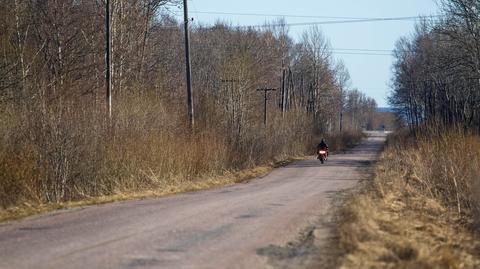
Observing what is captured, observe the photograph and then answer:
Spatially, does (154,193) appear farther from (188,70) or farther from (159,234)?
(188,70)

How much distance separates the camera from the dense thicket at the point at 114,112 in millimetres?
17859

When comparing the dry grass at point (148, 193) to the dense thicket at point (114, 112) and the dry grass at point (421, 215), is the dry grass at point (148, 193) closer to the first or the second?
the dense thicket at point (114, 112)

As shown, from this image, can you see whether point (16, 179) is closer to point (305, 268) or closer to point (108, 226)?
point (108, 226)

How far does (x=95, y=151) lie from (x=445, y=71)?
31.1m

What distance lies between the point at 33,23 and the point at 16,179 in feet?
46.8

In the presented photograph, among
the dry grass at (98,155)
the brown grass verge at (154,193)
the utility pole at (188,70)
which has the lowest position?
the brown grass verge at (154,193)

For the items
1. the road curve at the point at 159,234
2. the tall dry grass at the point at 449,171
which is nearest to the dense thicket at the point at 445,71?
the tall dry grass at the point at 449,171

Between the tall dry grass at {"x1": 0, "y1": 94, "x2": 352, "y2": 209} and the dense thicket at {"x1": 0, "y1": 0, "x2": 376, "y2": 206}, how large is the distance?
35 mm

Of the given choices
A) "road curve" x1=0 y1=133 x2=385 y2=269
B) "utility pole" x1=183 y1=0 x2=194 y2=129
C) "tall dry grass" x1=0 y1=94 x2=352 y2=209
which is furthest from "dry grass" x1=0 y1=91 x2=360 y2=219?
"road curve" x1=0 y1=133 x2=385 y2=269

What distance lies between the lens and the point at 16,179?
16.7 metres

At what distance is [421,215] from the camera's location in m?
14.2

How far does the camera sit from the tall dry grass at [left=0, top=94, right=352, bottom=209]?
17297mm

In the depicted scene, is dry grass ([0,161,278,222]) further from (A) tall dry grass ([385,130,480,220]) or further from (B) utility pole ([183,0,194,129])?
(A) tall dry grass ([385,130,480,220])

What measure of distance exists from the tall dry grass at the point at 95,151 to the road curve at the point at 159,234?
301cm
